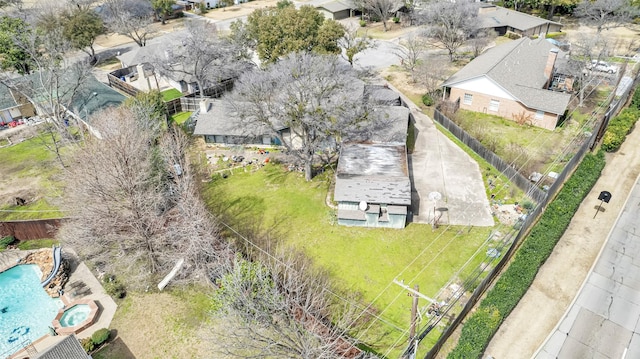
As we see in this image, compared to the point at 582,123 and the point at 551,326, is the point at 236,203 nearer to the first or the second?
the point at 551,326

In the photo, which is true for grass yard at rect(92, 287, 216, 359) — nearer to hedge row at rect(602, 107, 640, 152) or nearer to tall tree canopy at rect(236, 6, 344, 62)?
tall tree canopy at rect(236, 6, 344, 62)

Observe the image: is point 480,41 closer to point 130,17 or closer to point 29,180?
point 29,180

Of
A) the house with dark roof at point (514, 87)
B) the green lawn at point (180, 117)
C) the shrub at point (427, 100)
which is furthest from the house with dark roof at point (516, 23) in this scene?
the green lawn at point (180, 117)

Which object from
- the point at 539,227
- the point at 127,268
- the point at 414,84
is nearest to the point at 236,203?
the point at 127,268

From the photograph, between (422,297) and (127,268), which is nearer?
(422,297)

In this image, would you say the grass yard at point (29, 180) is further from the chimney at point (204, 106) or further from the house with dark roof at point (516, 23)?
the house with dark roof at point (516, 23)

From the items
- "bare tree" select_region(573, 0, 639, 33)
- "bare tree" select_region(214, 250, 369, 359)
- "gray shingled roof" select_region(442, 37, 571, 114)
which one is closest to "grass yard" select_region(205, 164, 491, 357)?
"bare tree" select_region(214, 250, 369, 359)
